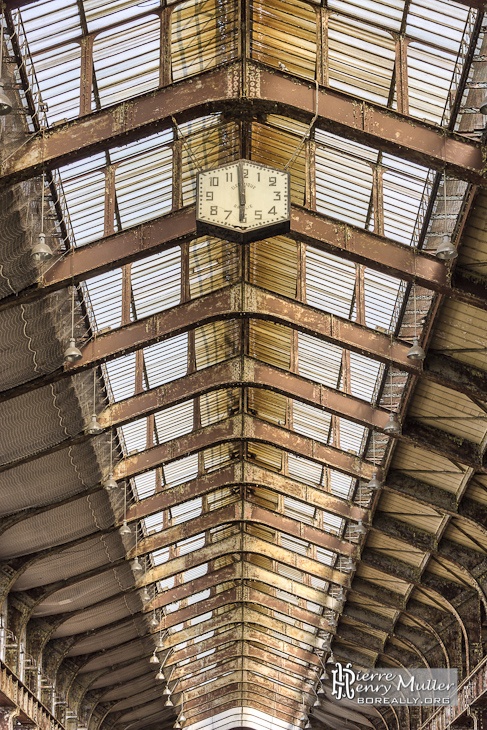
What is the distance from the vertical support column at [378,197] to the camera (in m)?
22.3

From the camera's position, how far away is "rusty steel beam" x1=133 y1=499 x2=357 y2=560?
39094 mm

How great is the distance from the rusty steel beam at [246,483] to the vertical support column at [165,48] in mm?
18732

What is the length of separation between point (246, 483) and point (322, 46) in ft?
65.3

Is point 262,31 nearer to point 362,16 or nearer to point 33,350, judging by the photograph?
point 362,16

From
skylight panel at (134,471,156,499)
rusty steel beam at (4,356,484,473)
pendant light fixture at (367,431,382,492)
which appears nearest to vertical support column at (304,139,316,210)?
rusty steel beam at (4,356,484,473)

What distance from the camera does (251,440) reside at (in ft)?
106

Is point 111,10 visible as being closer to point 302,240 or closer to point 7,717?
point 302,240

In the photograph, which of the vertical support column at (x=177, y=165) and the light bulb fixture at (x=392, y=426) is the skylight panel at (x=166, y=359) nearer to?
the light bulb fixture at (x=392, y=426)

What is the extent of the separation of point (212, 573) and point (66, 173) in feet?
92.3

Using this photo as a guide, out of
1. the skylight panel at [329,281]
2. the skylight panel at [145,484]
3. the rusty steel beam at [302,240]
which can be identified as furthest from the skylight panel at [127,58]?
the skylight panel at [145,484]

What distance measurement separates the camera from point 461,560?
35312 mm

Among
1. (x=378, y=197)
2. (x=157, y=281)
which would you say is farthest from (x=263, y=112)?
(x=157, y=281)

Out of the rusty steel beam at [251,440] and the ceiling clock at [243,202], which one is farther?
the rusty steel beam at [251,440]

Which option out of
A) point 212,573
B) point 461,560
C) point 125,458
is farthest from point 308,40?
point 212,573
